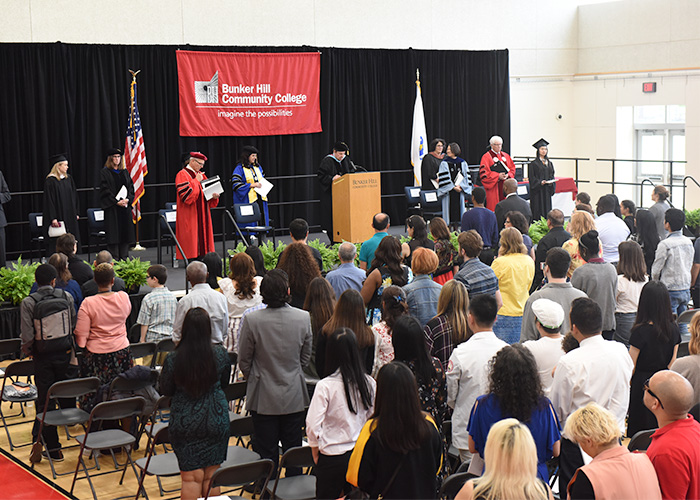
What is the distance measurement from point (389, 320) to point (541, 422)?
140 cm

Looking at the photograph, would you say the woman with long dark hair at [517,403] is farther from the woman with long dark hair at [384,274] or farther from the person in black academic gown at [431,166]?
the person in black academic gown at [431,166]

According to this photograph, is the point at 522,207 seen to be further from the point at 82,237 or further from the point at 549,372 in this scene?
the point at 82,237

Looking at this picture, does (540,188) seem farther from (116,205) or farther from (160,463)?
(160,463)

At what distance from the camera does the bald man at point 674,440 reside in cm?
338

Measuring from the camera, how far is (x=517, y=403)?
12.0 feet

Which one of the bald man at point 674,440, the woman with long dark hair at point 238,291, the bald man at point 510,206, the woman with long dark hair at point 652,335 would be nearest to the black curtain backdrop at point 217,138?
the bald man at point 510,206

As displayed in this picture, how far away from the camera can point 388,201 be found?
Result: 1589cm

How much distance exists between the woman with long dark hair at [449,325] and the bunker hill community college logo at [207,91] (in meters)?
9.65

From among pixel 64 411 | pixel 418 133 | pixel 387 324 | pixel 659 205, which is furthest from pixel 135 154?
pixel 387 324

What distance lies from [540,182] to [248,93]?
16.6 ft

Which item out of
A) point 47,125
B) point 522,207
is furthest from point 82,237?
point 522,207

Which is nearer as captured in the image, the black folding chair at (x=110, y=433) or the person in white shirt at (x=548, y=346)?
the person in white shirt at (x=548, y=346)

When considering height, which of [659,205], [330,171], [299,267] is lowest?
[299,267]

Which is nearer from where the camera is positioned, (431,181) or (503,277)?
(503,277)
